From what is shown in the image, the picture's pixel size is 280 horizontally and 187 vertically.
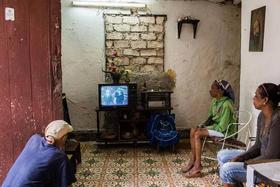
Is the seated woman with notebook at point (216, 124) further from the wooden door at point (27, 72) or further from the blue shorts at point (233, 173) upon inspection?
the wooden door at point (27, 72)

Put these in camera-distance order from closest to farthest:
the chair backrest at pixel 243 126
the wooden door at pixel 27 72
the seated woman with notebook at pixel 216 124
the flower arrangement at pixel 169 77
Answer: the wooden door at pixel 27 72 < the chair backrest at pixel 243 126 < the seated woman with notebook at pixel 216 124 < the flower arrangement at pixel 169 77

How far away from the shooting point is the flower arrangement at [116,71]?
4.74 m

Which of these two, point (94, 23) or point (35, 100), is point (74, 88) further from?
point (35, 100)

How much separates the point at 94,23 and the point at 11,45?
2.65m

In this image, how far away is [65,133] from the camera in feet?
6.89

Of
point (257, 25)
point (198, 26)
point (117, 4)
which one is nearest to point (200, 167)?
point (257, 25)

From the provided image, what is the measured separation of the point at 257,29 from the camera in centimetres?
322

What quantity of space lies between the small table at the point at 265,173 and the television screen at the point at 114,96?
2.80 m

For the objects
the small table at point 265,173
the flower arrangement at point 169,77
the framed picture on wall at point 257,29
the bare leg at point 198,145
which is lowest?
the bare leg at point 198,145

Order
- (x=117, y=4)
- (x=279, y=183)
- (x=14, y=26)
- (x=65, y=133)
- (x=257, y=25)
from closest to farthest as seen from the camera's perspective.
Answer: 1. (x=279, y=183)
2. (x=65, y=133)
3. (x=14, y=26)
4. (x=257, y=25)
5. (x=117, y=4)

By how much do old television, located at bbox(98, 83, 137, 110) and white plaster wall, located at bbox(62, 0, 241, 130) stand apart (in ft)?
1.74

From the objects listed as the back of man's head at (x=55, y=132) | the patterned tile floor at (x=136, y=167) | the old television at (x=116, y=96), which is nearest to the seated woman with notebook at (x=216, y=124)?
the patterned tile floor at (x=136, y=167)

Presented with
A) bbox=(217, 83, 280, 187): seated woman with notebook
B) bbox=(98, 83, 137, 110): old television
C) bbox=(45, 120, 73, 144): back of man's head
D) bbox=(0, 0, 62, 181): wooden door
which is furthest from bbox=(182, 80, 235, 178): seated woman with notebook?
bbox=(45, 120, 73, 144): back of man's head

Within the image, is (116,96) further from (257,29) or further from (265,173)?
(265,173)
